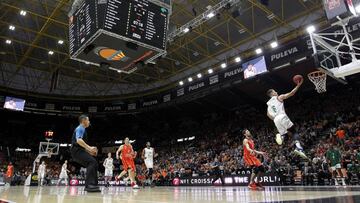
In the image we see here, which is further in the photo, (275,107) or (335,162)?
(335,162)

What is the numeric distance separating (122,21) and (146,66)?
5.95 meters

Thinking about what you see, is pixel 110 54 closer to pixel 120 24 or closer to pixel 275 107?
pixel 120 24

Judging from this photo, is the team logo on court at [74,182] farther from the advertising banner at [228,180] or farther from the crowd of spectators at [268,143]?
the advertising banner at [228,180]

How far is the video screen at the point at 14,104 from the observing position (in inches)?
1126

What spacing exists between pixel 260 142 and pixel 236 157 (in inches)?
89.7

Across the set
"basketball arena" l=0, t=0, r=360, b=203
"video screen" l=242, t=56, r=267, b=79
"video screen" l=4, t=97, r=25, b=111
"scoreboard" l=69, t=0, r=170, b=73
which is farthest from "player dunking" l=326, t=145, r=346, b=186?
"video screen" l=4, t=97, r=25, b=111

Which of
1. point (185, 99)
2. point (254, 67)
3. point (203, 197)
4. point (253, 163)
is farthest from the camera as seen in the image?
point (185, 99)

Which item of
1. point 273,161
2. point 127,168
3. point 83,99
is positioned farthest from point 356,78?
point 83,99

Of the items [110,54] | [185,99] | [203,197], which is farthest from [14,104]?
[203,197]

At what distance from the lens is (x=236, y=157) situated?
20781mm

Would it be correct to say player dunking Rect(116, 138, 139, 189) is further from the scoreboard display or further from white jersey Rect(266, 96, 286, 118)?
white jersey Rect(266, 96, 286, 118)

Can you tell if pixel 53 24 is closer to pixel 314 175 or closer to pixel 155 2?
pixel 155 2

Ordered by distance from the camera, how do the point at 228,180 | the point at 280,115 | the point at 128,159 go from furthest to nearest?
the point at 228,180 < the point at 128,159 < the point at 280,115

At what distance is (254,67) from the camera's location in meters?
20.2
